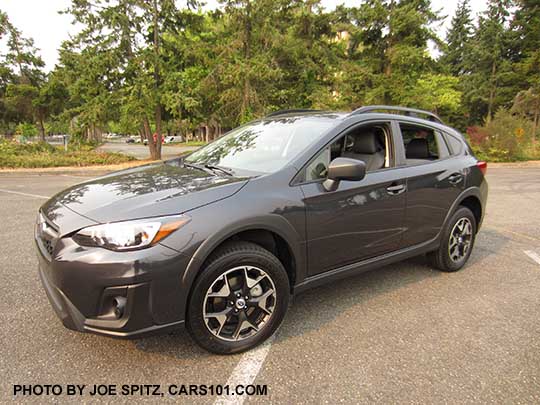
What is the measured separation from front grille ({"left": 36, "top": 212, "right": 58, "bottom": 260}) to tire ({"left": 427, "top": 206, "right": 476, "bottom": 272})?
3.39 meters

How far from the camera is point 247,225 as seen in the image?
2176 mm

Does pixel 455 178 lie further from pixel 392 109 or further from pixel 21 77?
pixel 21 77

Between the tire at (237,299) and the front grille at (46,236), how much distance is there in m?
0.89

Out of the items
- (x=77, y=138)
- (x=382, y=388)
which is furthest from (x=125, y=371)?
(x=77, y=138)

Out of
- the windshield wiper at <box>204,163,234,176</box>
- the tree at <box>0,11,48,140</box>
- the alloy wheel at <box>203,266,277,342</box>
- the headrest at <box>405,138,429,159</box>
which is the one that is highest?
→ the tree at <box>0,11,48,140</box>

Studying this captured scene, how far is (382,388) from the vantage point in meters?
2.01

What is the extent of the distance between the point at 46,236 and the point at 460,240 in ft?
12.5

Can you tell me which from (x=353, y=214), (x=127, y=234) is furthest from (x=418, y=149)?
(x=127, y=234)

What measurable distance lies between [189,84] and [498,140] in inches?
628

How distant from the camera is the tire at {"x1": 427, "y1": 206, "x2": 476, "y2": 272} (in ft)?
11.6

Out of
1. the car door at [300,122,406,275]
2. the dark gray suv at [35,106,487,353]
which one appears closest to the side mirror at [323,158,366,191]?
the dark gray suv at [35,106,487,353]

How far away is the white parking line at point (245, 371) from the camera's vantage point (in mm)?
1911

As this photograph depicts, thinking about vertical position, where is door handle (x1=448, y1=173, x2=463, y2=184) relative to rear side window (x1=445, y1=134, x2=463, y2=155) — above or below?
below

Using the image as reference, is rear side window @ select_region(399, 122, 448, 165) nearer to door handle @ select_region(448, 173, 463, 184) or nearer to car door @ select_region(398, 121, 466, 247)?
car door @ select_region(398, 121, 466, 247)
